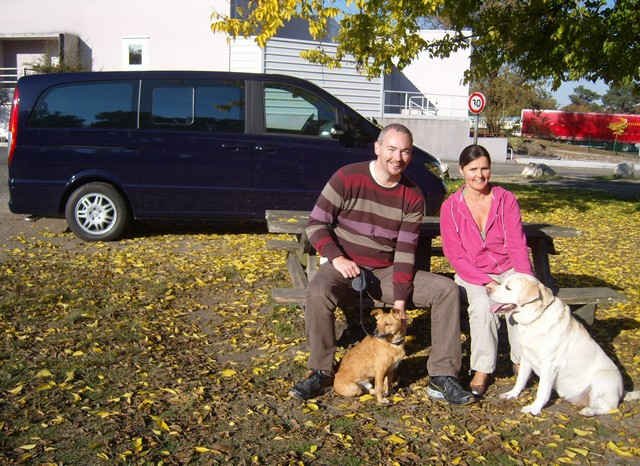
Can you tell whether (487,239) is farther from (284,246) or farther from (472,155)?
(284,246)

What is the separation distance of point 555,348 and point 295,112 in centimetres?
516

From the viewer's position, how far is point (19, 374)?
164 inches

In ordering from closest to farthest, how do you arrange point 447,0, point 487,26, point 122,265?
point 122,265 < point 447,0 < point 487,26

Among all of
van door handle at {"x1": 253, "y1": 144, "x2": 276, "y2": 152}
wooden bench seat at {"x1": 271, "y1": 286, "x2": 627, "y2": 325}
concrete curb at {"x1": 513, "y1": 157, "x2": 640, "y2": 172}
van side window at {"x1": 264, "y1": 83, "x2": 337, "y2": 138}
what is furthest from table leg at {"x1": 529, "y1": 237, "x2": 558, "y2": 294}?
concrete curb at {"x1": 513, "y1": 157, "x2": 640, "y2": 172}

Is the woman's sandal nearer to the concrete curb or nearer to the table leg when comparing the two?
the table leg

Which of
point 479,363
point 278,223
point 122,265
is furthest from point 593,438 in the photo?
point 122,265

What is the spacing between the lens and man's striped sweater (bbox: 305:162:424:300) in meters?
4.32

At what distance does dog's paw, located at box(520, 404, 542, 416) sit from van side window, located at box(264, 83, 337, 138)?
4.95m

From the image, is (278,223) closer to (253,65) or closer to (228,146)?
(228,146)

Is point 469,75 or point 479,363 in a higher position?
point 469,75

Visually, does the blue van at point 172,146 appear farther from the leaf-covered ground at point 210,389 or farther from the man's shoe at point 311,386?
the man's shoe at point 311,386

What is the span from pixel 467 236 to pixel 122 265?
3983 mm

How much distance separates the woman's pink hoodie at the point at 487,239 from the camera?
4.33 metres

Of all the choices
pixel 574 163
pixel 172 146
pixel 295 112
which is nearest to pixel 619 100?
pixel 574 163
